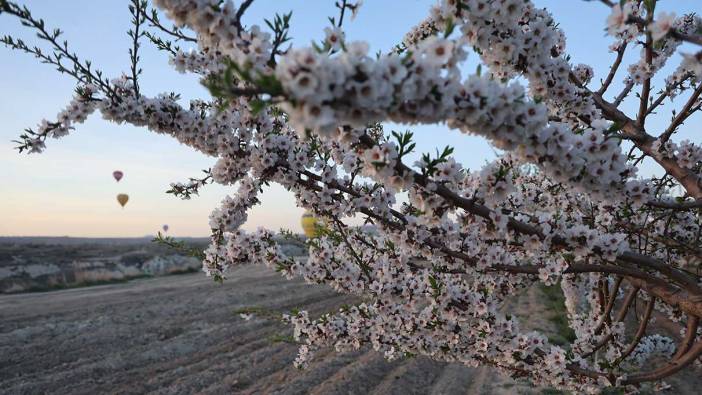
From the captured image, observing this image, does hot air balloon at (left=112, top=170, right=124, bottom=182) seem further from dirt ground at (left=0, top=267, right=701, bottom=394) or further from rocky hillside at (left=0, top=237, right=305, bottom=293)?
dirt ground at (left=0, top=267, right=701, bottom=394)

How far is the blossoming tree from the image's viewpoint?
5.16ft

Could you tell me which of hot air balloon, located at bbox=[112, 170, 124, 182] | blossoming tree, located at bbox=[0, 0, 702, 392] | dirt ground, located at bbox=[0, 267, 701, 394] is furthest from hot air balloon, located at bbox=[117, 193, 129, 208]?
blossoming tree, located at bbox=[0, 0, 702, 392]

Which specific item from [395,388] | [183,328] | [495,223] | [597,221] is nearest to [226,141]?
[495,223]

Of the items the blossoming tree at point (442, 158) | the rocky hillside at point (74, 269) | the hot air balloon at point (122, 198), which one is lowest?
the rocky hillside at point (74, 269)

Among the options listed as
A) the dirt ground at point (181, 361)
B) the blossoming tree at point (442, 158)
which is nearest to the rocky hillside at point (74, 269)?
the dirt ground at point (181, 361)

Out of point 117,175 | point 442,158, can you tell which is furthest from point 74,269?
point 442,158

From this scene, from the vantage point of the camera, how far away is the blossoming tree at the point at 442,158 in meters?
1.57

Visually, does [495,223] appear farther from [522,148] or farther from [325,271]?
[325,271]

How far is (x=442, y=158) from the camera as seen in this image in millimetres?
2219

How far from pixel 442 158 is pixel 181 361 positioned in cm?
1014

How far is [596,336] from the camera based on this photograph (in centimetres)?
530

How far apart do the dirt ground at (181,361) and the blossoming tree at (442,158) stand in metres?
3.73

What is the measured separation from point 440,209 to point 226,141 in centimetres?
199

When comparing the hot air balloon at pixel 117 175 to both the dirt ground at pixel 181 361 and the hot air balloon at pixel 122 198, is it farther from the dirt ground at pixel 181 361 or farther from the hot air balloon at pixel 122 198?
the dirt ground at pixel 181 361
